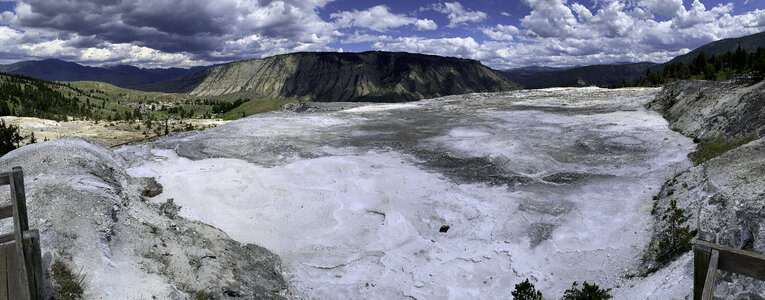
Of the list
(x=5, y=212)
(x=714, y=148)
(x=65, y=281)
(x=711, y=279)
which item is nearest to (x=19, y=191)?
(x=5, y=212)

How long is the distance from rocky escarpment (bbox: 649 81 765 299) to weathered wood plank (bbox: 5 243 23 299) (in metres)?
10.5

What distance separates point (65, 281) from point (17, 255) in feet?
8.95

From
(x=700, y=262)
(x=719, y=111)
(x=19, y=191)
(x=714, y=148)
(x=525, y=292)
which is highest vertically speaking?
(x=719, y=111)

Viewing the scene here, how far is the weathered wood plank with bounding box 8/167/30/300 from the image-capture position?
401 cm

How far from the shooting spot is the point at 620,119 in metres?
28.8

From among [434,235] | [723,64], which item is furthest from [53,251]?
[723,64]

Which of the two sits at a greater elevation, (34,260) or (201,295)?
(34,260)

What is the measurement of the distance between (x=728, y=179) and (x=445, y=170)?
10.5 meters

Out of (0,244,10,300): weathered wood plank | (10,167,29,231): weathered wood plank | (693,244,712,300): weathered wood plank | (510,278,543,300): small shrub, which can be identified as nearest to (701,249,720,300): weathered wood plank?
(693,244,712,300): weathered wood plank

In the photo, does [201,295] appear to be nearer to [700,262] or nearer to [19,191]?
[19,191]

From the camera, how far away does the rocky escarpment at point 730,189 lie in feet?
25.1

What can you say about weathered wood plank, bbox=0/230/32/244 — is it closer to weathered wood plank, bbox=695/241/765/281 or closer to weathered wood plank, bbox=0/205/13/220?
weathered wood plank, bbox=0/205/13/220

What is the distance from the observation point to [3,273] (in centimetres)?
438

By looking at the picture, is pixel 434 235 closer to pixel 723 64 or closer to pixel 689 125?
pixel 689 125
